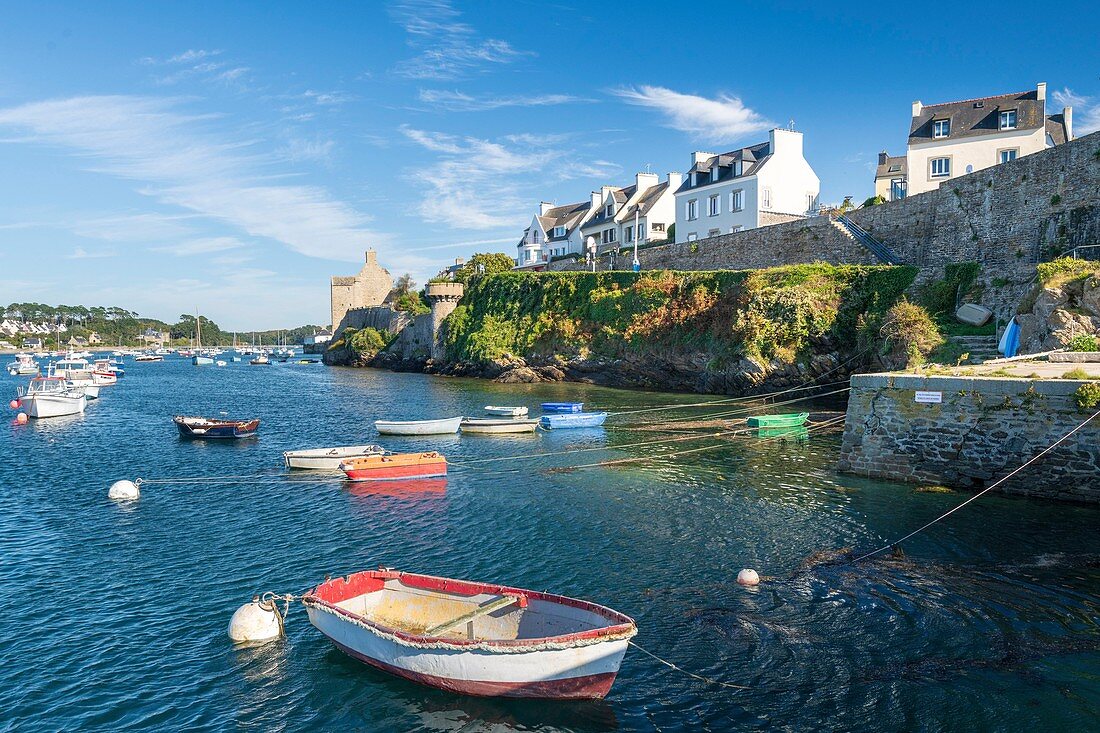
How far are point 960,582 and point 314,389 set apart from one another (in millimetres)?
66589

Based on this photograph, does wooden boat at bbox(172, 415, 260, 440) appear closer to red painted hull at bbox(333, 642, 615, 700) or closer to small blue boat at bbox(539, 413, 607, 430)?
small blue boat at bbox(539, 413, 607, 430)

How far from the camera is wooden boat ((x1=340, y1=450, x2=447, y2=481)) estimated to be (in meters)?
27.6

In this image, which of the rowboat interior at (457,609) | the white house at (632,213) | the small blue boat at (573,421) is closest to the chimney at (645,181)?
the white house at (632,213)

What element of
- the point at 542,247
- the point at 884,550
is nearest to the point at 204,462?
the point at 884,550

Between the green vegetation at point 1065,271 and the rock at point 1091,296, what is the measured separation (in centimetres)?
53

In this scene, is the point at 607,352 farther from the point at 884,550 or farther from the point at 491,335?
the point at 884,550

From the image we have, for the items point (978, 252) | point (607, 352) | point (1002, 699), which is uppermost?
point (978, 252)

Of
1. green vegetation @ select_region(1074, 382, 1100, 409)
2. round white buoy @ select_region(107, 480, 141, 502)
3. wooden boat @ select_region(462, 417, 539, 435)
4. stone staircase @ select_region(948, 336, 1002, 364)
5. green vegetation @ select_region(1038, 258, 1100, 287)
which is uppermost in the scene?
green vegetation @ select_region(1038, 258, 1100, 287)

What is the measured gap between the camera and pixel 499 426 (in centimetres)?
3972

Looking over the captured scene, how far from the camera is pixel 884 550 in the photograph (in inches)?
680

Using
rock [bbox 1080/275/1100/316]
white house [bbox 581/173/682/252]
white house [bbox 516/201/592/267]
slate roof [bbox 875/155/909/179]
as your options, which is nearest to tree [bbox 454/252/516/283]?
white house [bbox 516/201/592/267]

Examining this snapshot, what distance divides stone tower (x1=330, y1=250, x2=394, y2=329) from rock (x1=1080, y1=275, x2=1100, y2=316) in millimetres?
115759

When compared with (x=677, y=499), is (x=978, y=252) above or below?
above

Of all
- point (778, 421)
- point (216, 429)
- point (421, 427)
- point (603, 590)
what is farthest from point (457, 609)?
point (216, 429)
